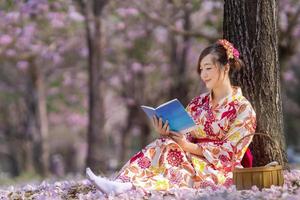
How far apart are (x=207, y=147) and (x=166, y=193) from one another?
A: 1.77ft

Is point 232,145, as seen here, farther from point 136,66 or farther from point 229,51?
point 136,66

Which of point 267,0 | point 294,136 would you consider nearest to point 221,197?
point 267,0

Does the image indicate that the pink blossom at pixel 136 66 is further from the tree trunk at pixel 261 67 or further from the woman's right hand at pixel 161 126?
the woman's right hand at pixel 161 126

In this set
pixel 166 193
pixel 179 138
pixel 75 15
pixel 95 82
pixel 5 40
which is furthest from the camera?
pixel 5 40

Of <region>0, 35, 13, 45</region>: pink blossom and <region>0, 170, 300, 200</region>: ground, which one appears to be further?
<region>0, 35, 13, 45</region>: pink blossom

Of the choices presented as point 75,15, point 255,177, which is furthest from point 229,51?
point 75,15

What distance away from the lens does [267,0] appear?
18.8ft

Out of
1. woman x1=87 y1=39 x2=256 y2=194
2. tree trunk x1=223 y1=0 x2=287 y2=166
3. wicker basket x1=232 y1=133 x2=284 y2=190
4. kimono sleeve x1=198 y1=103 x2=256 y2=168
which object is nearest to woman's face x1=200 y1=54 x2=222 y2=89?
woman x1=87 y1=39 x2=256 y2=194

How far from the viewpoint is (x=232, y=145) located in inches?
199

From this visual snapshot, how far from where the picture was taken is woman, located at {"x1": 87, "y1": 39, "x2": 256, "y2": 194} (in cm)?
501

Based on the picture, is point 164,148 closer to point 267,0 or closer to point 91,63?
point 267,0

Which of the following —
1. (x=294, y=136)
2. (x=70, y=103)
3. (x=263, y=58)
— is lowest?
(x=294, y=136)

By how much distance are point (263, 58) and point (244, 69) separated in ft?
0.56

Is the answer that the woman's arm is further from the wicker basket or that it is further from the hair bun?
the hair bun
